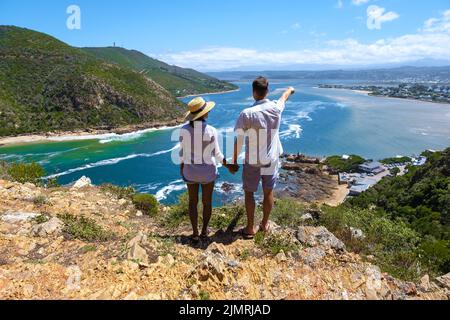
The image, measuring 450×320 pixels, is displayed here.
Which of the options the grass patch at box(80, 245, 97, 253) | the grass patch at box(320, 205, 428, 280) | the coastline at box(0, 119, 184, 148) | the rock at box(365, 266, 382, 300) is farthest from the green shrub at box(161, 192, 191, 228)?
the coastline at box(0, 119, 184, 148)

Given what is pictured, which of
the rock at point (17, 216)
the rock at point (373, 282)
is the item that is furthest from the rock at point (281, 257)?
the rock at point (17, 216)

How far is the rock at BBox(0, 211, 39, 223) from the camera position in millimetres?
5234

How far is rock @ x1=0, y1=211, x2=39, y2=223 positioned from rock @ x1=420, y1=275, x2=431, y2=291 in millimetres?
5373

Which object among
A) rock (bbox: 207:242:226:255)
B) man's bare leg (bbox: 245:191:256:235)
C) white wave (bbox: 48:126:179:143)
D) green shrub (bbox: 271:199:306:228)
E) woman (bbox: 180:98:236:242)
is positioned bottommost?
white wave (bbox: 48:126:179:143)

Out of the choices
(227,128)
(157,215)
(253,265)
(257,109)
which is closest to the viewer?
(253,265)

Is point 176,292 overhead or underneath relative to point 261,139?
underneath

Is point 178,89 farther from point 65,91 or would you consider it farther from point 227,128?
point 227,128

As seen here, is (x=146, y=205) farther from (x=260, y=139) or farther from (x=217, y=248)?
(x=260, y=139)

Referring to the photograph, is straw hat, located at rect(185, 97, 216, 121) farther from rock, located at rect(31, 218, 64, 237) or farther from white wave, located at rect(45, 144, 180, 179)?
white wave, located at rect(45, 144, 180, 179)

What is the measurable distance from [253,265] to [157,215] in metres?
3.48

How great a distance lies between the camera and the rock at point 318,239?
4.50 meters

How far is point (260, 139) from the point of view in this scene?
4.14 metres
